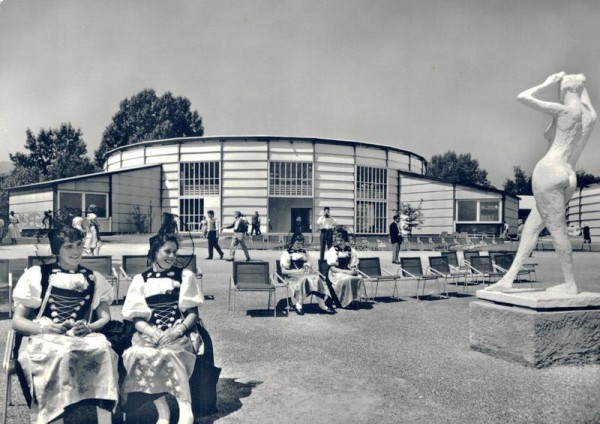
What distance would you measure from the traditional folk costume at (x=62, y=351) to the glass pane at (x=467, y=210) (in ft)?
126

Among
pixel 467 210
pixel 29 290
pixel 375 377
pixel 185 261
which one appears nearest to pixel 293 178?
pixel 467 210

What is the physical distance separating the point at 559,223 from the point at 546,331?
125 cm

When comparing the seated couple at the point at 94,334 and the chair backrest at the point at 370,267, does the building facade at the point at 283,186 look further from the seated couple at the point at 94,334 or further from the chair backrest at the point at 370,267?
the seated couple at the point at 94,334

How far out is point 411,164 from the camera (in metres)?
45.7

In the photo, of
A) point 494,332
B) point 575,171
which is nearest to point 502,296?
point 494,332

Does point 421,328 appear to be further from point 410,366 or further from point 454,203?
point 454,203

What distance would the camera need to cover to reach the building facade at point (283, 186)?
1512 inches

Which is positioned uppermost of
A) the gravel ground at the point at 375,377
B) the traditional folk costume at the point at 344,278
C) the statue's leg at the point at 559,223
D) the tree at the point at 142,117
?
the tree at the point at 142,117

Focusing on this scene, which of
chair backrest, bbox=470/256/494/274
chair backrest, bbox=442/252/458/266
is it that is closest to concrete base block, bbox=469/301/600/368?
chair backrest, bbox=470/256/494/274

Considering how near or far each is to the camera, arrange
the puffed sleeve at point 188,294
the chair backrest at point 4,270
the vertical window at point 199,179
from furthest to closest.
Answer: the vertical window at point 199,179, the chair backrest at point 4,270, the puffed sleeve at point 188,294

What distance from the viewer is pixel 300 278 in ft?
28.2

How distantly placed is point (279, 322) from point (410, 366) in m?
2.78

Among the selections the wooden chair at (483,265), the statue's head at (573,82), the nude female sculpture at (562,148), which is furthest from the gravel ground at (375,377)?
the wooden chair at (483,265)

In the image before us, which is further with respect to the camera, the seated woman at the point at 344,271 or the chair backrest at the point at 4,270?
the seated woman at the point at 344,271
